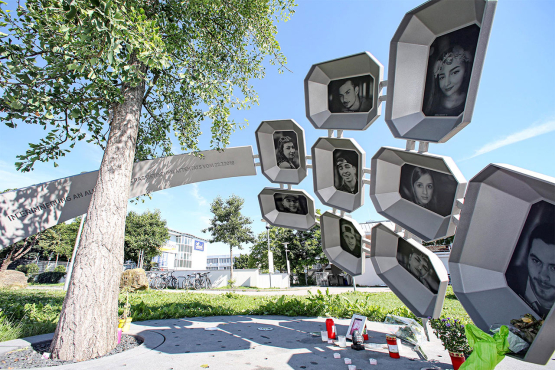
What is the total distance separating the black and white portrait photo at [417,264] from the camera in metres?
5.33

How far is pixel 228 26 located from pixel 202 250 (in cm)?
7246

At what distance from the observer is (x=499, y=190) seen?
334 cm

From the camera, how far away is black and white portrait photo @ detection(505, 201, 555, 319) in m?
3.01

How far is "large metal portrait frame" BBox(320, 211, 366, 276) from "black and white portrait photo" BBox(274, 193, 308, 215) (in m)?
0.86

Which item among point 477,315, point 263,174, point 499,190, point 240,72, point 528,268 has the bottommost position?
point 477,315

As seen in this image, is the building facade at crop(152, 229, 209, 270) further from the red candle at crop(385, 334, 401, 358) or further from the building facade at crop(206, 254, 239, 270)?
the red candle at crop(385, 334, 401, 358)

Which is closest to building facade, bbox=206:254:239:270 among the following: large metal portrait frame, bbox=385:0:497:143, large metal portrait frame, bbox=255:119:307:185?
large metal portrait frame, bbox=255:119:307:185

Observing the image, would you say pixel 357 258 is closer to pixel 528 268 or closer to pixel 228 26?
pixel 528 268

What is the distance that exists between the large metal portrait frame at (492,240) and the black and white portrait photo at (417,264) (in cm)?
140

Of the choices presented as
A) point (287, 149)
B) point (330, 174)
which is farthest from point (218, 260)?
point (330, 174)

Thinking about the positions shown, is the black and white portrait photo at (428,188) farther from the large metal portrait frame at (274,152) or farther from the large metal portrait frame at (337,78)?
the large metal portrait frame at (274,152)

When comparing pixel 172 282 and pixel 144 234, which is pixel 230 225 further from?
pixel 144 234

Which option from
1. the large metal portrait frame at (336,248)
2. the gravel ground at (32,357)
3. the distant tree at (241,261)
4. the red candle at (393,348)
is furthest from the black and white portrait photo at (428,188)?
the distant tree at (241,261)

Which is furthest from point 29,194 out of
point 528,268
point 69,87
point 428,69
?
point 528,268
